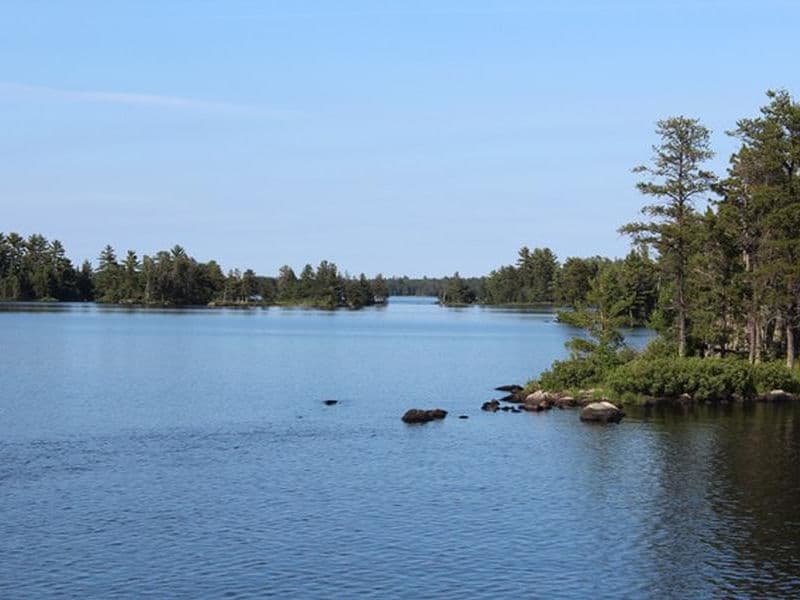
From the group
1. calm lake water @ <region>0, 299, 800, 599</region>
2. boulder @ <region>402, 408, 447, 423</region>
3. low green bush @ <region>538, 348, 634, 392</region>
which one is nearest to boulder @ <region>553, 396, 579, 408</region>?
low green bush @ <region>538, 348, 634, 392</region>

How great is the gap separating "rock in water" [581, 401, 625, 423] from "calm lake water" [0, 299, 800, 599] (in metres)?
1.26

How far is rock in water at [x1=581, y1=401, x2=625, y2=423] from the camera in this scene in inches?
2763

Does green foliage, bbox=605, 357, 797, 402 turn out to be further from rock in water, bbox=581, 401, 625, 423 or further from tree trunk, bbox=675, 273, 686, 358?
rock in water, bbox=581, 401, 625, 423

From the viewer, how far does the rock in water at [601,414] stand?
70.2 metres

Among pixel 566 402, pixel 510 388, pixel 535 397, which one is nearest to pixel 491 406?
pixel 535 397

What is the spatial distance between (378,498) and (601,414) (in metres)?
28.6

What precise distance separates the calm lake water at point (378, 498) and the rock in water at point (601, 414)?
126 cm

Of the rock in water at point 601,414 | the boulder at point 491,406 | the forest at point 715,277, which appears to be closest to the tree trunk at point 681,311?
the forest at point 715,277

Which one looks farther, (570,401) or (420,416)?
(570,401)

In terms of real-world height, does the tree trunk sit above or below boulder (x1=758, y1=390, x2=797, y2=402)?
above

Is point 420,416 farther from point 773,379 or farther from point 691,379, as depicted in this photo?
point 773,379

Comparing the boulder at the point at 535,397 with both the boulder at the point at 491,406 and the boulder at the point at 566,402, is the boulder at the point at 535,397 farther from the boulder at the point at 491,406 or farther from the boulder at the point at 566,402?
the boulder at the point at 491,406

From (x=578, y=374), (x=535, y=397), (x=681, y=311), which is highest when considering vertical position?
(x=681, y=311)

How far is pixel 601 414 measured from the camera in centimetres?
7038
